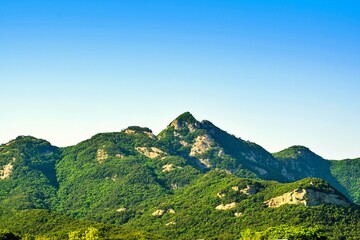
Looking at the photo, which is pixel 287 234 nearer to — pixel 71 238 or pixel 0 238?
pixel 71 238

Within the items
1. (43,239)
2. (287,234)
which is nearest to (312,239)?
(287,234)

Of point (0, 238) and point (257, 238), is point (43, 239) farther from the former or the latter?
point (257, 238)

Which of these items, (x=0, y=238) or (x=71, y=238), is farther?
(x=71, y=238)

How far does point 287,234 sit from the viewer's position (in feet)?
636

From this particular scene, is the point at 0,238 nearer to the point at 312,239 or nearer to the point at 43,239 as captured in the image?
the point at 43,239

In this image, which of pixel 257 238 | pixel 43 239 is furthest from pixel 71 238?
pixel 257 238

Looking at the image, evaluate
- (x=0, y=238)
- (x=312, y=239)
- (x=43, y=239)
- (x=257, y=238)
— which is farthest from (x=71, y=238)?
(x=312, y=239)

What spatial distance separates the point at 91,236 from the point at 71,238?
10.9 m

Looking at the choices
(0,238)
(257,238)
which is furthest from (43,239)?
(257,238)

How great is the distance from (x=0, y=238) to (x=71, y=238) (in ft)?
97.6

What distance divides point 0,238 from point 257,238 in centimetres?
9414

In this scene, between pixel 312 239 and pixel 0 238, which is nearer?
pixel 0 238

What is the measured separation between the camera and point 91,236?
19238cm

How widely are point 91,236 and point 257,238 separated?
6324 cm
